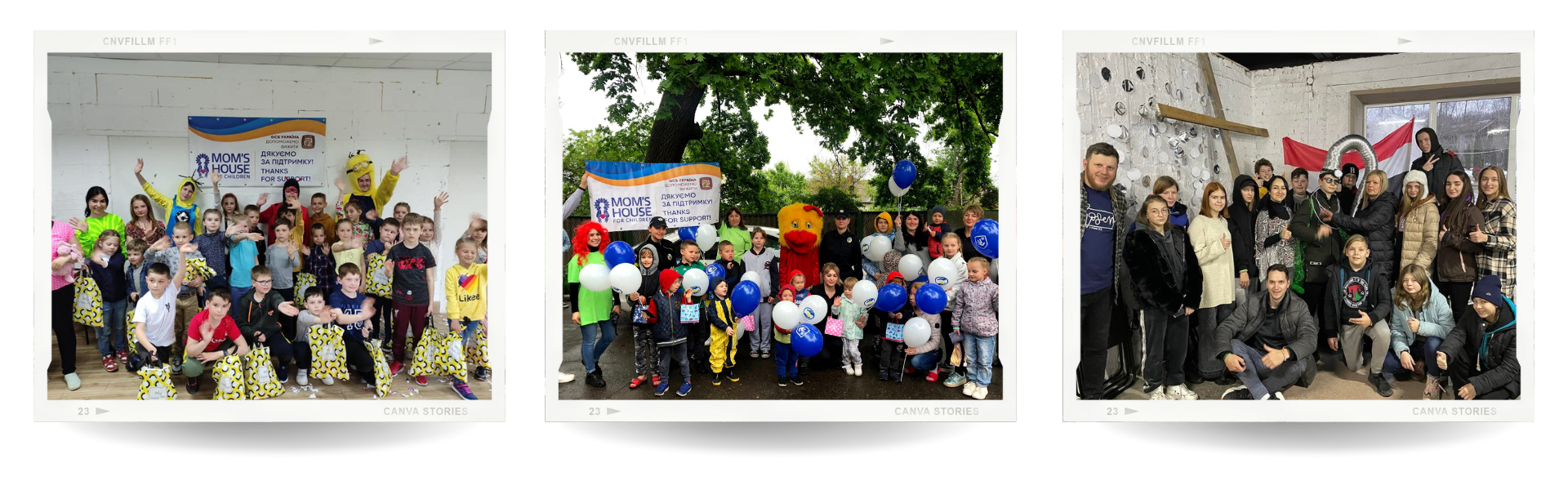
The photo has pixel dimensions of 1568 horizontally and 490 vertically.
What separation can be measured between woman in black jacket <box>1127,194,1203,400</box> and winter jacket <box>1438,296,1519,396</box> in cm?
141

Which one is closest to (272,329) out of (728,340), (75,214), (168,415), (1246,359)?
(168,415)

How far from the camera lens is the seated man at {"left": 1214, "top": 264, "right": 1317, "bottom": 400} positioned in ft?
15.7

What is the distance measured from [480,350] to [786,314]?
1786mm

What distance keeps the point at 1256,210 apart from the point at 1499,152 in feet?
4.45

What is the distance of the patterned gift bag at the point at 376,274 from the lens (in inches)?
201

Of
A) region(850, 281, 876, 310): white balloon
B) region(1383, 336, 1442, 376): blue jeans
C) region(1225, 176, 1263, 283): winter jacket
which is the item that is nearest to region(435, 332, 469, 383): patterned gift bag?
region(850, 281, 876, 310): white balloon

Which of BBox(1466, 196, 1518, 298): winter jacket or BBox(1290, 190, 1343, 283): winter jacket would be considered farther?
BBox(1290, 190, 1343, 283): winter jacket

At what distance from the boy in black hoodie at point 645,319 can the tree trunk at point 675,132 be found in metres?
1.69

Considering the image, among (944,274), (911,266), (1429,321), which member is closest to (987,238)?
(944,274)

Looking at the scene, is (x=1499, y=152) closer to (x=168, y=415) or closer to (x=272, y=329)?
(x=272, y=329)

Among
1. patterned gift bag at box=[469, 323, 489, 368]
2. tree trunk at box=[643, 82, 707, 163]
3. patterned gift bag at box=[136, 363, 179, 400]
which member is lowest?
patterned gift bag at box=[136, 363, 179, 400]

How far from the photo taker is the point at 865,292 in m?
5.14

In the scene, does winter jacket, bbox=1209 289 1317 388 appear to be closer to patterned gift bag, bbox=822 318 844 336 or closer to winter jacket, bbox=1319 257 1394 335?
winter jacket, bbox=1319 257 1394 335

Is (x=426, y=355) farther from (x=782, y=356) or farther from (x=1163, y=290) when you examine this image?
(x=1163, y=290)
